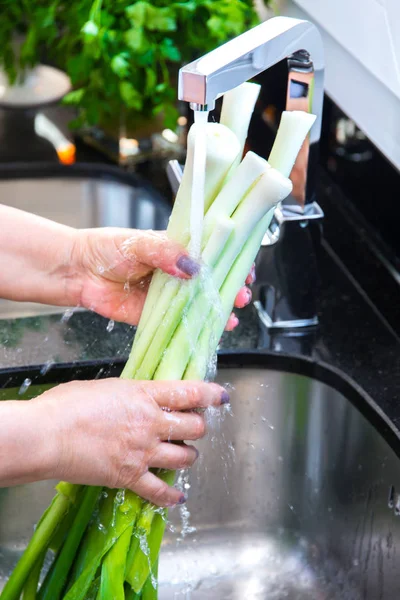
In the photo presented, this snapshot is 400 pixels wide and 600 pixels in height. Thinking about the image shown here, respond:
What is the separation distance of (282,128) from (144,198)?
613mm

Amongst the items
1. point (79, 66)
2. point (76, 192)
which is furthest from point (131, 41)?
point (76, 192)

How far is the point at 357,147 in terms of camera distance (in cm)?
133

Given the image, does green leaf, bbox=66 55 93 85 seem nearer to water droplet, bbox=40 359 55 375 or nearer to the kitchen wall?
the kitchen wall

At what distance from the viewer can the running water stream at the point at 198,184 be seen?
30.3 inches

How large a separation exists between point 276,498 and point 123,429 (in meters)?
0.37

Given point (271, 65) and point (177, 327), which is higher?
point (271, 65)

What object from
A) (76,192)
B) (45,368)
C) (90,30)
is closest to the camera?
(45,368)

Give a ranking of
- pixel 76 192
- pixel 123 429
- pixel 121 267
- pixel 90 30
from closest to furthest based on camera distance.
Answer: pixel 123 429, pixel 121 267, pixel 90 30, pixel 76 192

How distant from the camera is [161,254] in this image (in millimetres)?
863

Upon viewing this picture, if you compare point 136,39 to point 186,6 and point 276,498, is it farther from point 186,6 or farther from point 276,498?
point 276,498

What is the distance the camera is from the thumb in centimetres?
85

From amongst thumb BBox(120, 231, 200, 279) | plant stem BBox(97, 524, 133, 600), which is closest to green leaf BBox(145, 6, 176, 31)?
thumb BBox(120, 231, 200, 279)

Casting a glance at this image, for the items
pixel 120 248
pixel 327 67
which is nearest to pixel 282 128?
pixel 120 248

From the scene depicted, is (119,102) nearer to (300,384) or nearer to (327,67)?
(327,67)
